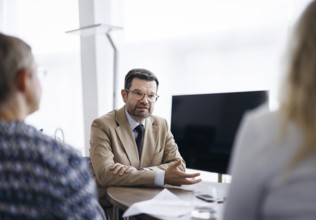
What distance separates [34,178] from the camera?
0.95 meters

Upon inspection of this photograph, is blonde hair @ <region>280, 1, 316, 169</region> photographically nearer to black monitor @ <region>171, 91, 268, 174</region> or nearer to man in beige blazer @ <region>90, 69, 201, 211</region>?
black monitor @ <region>171, 91, 268, 174</region>

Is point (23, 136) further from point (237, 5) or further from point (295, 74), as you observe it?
point (237, 5)

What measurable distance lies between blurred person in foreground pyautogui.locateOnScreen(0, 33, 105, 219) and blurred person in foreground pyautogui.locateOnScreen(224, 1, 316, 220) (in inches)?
19.4

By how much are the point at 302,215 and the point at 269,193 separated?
0.24 ft

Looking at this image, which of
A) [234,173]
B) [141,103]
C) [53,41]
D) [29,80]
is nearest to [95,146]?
[141,103]

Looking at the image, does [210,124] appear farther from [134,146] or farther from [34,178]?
[34,178]

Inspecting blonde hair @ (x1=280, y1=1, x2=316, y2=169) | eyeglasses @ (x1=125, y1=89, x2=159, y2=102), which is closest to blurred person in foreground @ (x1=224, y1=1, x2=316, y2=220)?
blonde hair @ (x1=280, y1=1, x2=316, y2=169)

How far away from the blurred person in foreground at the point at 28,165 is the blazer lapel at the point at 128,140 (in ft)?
3.92

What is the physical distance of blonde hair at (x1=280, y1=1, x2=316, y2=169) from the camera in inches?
26.6

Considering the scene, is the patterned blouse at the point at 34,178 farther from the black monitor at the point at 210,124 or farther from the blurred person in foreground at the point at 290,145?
the black monitor at the point at 210,124

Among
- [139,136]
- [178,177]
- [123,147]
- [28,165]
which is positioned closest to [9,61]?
[28,165]

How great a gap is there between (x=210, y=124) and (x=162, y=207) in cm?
51

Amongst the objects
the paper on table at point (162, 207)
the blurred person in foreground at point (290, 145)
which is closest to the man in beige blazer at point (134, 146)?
the paper on table at point (162, 207)

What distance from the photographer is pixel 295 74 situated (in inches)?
27.9
